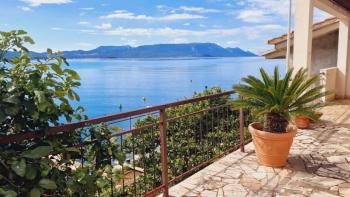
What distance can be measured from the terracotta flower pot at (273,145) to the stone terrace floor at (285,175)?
0.33 ft

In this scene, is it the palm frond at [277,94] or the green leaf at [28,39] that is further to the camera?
the palm frond at [277,94]

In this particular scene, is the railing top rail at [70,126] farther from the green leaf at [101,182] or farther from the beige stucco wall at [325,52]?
the beige stucco wall at [325,52]

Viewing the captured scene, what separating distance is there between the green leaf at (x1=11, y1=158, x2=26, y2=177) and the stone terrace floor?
1986mm

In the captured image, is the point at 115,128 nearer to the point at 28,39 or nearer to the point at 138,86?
the point at 28,39

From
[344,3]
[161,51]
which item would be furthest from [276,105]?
[161,51]

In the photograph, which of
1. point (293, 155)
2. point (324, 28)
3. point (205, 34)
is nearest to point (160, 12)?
point (205, 34)

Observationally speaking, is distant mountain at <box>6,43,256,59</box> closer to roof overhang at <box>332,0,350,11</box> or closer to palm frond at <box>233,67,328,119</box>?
roof overhang at <box>332,0,350,11</box>

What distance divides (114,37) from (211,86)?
69.5 metres

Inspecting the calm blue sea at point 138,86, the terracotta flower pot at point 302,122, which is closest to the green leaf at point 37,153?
the calm blue sea at point 138,86

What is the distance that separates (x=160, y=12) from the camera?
72.9 metres

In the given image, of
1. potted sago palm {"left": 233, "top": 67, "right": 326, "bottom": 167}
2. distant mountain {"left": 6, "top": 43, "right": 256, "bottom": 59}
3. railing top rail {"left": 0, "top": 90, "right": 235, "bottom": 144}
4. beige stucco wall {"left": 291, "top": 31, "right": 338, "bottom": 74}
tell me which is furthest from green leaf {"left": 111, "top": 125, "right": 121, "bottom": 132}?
distant mountain {"left": 6, "top": 43, "right": 256, "bottom": 59}

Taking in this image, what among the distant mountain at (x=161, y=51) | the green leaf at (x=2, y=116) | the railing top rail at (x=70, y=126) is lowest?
the railing top rail at (x=70, y=126)

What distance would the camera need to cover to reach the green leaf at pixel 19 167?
1.60 meters

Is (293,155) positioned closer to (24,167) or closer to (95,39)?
(24,167)
